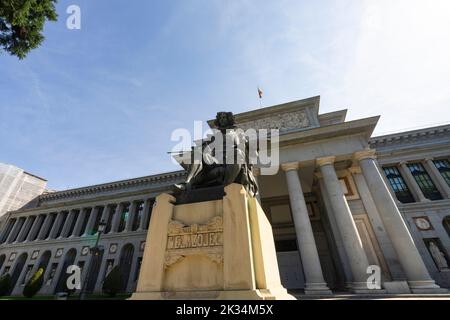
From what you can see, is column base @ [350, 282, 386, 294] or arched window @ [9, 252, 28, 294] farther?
arched window @ [9, 252, 28, 294]

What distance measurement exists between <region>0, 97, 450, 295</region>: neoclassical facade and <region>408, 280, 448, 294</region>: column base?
5 cm

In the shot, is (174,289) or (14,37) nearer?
(174,289)

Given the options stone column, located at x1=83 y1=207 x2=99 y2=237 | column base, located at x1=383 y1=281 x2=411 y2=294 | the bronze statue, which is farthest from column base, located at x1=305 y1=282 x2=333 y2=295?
stone column, located at x1=83 y1=207 x2=99 y2=237

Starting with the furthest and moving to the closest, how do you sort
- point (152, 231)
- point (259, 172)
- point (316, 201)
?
1. point (316, 201)
2. point (259, 172)
3. point (152, 231)

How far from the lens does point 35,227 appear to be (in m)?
31.8

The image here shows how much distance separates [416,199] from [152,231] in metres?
24.9

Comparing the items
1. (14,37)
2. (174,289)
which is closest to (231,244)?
(174,289)

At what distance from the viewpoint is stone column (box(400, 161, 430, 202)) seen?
18808 millimetres

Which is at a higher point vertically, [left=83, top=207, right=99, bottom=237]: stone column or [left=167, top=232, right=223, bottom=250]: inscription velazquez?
[left=83, top=207, right=99, bottom=237]: stone column

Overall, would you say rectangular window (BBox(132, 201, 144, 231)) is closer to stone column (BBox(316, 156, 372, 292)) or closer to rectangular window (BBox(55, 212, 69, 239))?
rectangular window (BBox(55, 212, 69, 239))

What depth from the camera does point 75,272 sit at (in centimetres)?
2602

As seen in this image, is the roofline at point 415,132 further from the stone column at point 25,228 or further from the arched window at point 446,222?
the stone column at point 25,228
